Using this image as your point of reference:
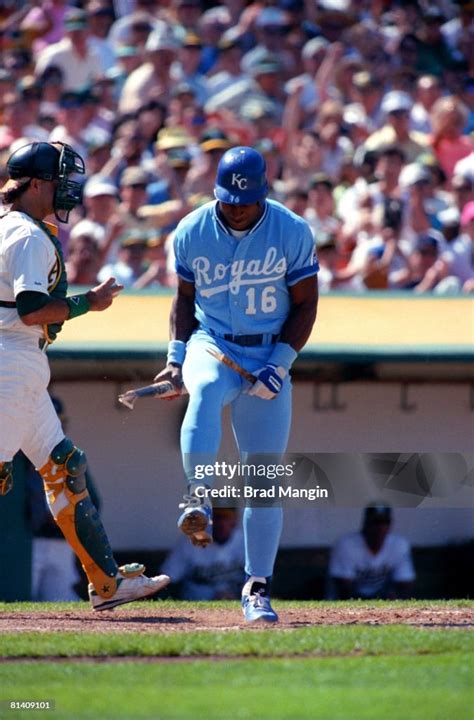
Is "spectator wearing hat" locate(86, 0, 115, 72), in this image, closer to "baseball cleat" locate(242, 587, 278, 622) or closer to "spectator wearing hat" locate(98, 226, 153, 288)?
"spectator wearing hat" locate(98, 226, 153, 288)

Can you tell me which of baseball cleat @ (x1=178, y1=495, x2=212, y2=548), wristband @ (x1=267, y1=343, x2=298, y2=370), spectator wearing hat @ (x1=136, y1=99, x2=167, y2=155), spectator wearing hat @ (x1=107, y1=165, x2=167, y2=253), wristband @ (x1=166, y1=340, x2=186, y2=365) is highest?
spectator wearing hat @ (x1=136, y1=99, x2=167, y2=155)

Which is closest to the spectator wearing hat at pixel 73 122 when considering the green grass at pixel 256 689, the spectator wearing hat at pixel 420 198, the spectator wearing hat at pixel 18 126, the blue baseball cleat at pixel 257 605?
the spectator wearing hat at pixel 18 126

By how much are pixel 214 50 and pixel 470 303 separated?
4.69 metres

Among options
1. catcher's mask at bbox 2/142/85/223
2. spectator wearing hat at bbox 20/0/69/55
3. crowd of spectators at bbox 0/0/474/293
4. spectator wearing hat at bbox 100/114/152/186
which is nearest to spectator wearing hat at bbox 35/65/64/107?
crowd of spectators at bbox 0/0/474/293

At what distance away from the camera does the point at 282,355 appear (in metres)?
6.24

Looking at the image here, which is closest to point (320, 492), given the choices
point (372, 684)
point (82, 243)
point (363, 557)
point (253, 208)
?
point (363, 557)

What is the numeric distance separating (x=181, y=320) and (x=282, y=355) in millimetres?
530

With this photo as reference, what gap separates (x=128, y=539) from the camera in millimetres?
9727

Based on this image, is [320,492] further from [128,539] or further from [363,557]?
[128,539]

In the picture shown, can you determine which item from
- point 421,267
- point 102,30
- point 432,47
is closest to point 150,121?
point 102,30

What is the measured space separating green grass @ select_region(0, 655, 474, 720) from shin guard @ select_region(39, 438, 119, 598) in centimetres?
102

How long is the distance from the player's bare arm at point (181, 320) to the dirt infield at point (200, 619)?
1.03 metres

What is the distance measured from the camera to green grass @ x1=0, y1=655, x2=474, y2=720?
15.0 feet

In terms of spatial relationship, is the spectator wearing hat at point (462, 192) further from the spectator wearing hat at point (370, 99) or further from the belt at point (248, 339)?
the belt at point (248, 339)
